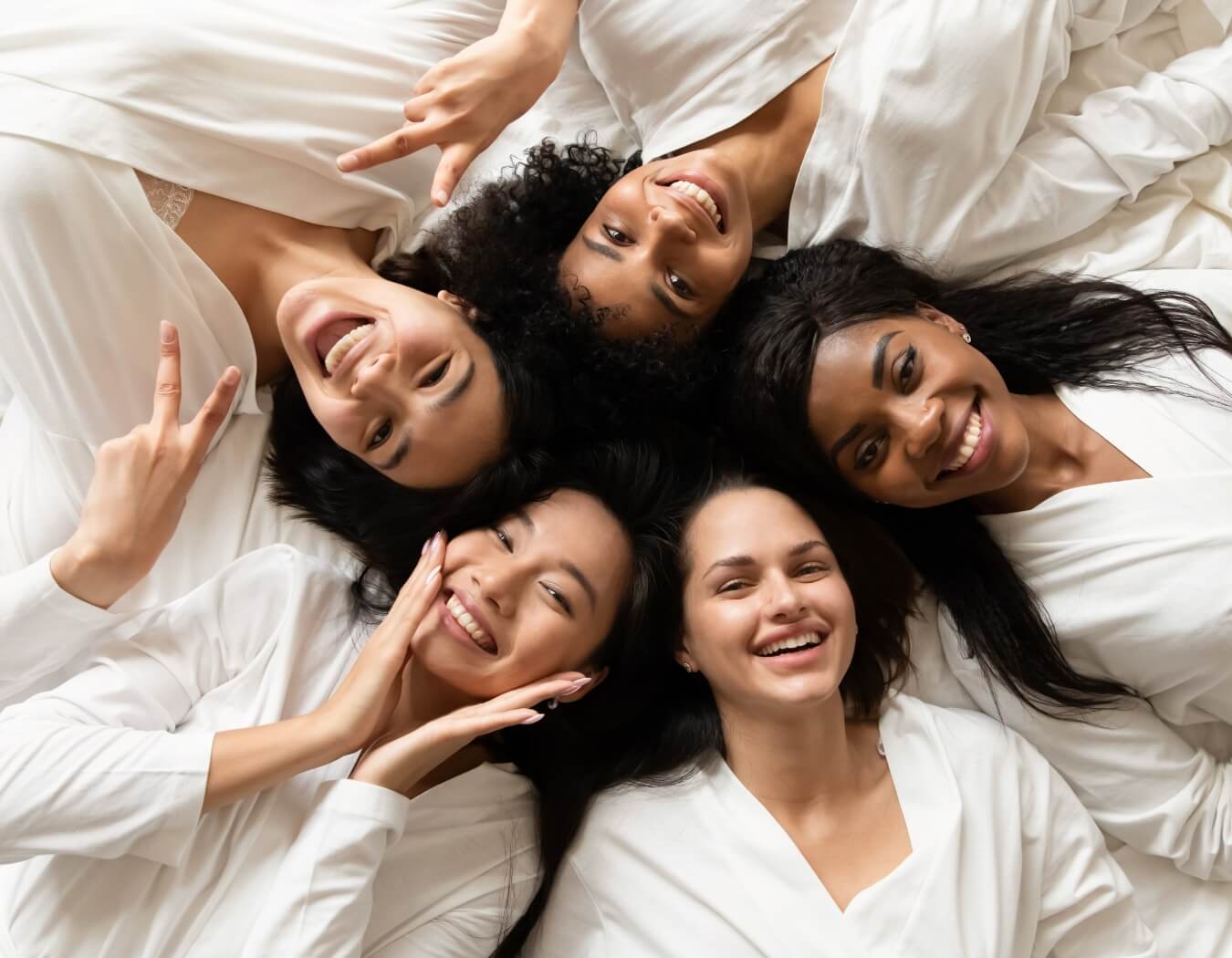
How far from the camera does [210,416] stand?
2.00 meters

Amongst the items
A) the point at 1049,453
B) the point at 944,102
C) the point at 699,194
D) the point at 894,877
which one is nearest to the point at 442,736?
the point at 894,877

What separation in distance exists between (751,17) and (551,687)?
1411 millimetres

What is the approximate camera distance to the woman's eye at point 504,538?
6.47ft

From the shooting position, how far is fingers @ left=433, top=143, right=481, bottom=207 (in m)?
1.80

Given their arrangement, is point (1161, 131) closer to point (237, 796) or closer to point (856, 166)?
point (856, 166)

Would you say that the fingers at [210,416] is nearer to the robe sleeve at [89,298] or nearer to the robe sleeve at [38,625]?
the robe sleeve at [89,298]

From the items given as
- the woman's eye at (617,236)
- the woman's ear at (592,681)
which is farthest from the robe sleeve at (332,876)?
the woman's eye at (617,236)

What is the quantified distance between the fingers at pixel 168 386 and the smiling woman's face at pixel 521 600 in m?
0.60

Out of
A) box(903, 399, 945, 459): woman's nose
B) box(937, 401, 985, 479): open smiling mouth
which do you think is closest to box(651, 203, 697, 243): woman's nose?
box(903, 399, 945, 459): woman's nose

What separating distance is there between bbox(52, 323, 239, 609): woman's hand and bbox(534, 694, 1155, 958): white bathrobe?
102 cm

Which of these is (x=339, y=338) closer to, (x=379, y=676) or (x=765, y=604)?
(x=379, y=676)

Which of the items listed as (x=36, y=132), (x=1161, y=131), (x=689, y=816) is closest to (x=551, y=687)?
(x=689, y=816)

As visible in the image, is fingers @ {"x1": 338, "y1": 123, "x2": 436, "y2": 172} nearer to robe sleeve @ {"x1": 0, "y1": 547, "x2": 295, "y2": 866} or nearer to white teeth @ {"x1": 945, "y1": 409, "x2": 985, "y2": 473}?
robe sleeve @ {"x1": 0, "y1": 547, "x2": 295, "y2": 866}

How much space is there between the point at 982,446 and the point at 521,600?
90 cm
